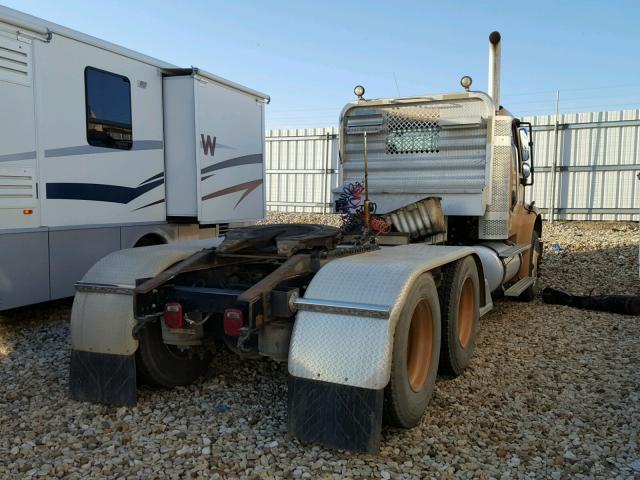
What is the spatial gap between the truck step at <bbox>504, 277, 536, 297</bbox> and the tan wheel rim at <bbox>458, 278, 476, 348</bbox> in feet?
5.47

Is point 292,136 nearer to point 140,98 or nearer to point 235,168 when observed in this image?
point 235,168

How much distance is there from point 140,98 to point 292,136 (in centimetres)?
1245

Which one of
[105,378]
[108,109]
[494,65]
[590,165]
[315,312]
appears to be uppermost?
[494,65]

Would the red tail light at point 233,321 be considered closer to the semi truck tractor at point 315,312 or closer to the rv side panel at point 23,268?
the semi truck tractor at point 315,312

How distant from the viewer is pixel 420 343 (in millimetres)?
3818

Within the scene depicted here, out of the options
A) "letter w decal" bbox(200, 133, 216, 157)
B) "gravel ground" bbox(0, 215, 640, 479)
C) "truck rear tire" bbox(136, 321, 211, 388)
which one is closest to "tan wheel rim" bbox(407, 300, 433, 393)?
"gravel ground" bbox(0, 215, 640, 479)

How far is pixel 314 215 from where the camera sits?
18.9 meters

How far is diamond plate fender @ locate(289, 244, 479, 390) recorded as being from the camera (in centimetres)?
299

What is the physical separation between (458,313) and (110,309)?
2653mm

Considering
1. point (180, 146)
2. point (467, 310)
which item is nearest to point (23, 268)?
point (180, 146)

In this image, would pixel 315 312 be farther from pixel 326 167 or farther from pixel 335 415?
pixel 326 167

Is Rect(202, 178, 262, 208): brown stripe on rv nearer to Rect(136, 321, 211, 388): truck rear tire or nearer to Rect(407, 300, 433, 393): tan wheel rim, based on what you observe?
Rect(136, 321, 211, 388): truck rear tire

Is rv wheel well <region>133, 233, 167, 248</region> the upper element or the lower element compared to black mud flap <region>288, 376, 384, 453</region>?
upper

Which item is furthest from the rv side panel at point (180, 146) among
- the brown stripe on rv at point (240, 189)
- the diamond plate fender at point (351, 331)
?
the diamond plate fender at point (351, 331)
